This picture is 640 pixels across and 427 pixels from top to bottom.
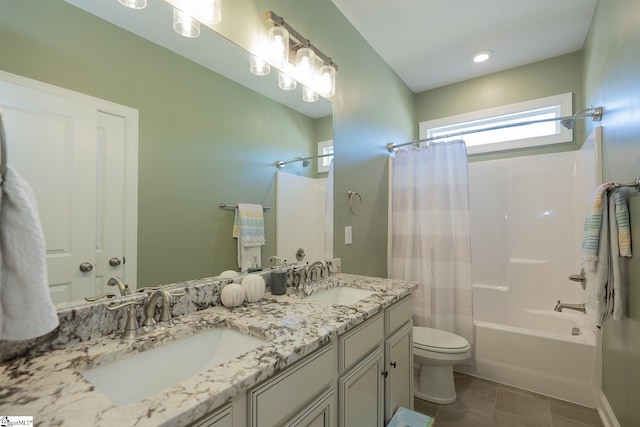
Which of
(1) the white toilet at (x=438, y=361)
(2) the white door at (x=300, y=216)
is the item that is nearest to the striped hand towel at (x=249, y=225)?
(2) the white door at (x=300, y=216)

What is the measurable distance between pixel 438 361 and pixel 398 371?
52cm

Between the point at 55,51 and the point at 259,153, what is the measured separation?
795 millimetres

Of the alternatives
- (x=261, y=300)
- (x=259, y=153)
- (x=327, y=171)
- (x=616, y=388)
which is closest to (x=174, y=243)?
(x=261, y=300)

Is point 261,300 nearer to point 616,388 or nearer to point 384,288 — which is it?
point 384,288

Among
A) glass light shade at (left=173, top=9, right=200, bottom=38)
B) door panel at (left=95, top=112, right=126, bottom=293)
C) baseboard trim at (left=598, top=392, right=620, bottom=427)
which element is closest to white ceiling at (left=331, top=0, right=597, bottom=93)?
glass light shade at (left=173, top=9, right=200, bottom=38)

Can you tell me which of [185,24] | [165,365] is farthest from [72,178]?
[185,24]

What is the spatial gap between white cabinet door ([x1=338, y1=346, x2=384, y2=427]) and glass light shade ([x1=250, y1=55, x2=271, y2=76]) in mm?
1449

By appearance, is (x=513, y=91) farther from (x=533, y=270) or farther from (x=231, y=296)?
(x=231, y=296)

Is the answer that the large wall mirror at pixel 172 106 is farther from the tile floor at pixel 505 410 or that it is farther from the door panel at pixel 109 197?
the tile floor at pixel 505 410

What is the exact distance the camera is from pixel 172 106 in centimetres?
111

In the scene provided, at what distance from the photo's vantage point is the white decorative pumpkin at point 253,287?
1.25m

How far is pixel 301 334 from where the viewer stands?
914 millimetres

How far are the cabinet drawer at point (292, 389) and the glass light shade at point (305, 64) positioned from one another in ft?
4.86

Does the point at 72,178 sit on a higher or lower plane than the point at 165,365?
higher
